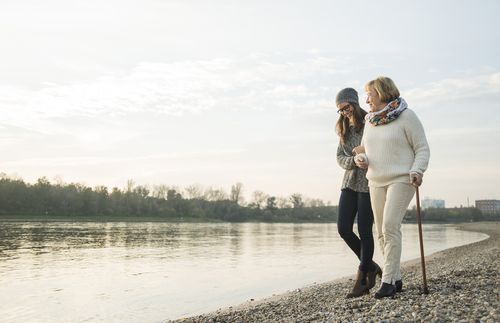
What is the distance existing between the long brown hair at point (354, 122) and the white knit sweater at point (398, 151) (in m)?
0.52

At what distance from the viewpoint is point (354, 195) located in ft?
17.2

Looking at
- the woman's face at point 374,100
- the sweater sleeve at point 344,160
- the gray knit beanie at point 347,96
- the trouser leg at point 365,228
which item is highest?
the gray knit beanie at point 347,96

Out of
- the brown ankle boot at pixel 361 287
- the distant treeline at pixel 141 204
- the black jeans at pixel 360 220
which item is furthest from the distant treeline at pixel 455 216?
the black jeans at pixel 360 220

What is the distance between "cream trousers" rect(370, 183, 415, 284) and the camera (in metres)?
4.56

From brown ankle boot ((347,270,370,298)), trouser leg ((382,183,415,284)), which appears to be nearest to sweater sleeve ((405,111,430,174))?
trouser leg ((382,183,415,284))

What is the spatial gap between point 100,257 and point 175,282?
24.8ft

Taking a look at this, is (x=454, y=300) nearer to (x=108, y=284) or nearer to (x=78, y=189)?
(x=108, y=284)

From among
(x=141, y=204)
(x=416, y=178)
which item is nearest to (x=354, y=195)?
(x=416, y=178)

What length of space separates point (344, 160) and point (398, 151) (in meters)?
0.79

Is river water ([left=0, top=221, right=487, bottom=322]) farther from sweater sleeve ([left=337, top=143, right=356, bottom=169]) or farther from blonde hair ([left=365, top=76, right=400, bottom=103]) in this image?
blonde hair ([left=365, top=76, right=400, bottom=103])

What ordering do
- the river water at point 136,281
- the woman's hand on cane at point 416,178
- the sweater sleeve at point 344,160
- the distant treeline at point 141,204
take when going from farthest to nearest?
1. the distant treeline at point 141,204
2. the river water at point 136,281
3. the sweater sleeve at point 344,160
4. the woman's hand on cane at point 416,178

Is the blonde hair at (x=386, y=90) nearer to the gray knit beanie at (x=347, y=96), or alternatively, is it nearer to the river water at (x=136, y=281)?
the gray knit beanie at (x=347, y=96)

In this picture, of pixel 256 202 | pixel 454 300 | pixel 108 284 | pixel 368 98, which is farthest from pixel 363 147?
pixel 256 202

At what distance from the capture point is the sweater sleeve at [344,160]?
5191 millimetres
